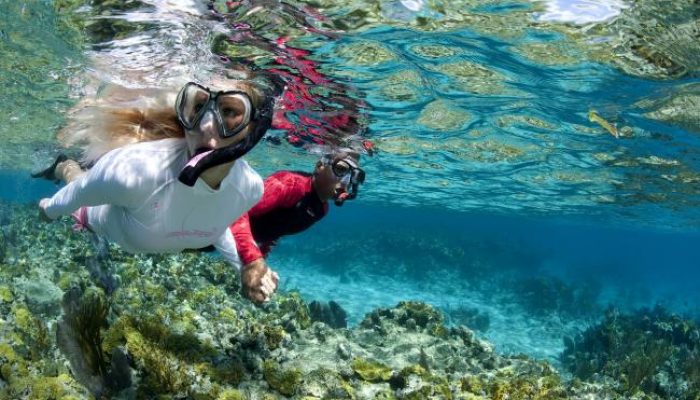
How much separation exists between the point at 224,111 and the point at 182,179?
25.6 inches

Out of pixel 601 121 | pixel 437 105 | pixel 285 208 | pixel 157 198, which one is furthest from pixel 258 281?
pixel 601 121

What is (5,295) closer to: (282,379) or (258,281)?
(282,379)

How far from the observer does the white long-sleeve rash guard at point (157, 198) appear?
3.68 meters

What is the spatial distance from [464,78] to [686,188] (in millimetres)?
16640

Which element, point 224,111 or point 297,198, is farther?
point 297,198

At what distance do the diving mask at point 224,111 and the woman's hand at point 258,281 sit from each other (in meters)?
1.47

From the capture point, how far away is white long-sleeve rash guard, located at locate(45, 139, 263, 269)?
3680mm

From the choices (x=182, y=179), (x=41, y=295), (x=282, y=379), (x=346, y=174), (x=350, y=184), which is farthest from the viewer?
(x=41, y=295)

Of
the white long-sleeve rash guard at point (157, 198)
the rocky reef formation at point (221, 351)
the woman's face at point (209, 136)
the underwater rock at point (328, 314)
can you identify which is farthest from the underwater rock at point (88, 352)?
the underwater rock at point (328, 314)

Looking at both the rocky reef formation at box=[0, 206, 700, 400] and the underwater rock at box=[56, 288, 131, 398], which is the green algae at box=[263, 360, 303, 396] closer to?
the rocky reef formation at box=[0, 206, 700, 400]

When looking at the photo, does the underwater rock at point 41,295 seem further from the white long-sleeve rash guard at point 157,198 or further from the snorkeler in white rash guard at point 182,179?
the white long-sleeve rash guard at point 157,198

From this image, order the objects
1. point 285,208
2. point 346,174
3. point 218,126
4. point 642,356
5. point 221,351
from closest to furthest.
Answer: point 218,126, point 221,351, point 285,208, point 346,174, point 642,356

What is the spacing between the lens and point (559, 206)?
33000 millimetres

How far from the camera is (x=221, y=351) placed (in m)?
5.96
